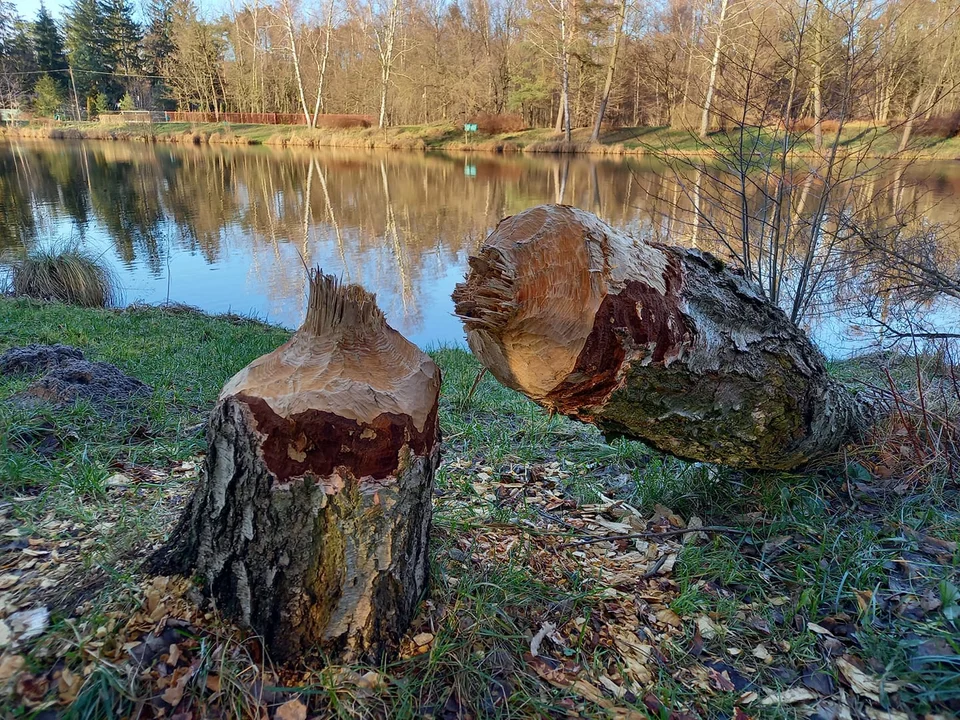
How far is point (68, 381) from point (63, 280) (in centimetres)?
639

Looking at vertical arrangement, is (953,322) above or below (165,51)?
below

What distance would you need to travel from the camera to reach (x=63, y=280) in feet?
27.7

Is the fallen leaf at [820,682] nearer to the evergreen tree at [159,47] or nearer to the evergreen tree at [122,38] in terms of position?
the evergreen tree at [159,47]

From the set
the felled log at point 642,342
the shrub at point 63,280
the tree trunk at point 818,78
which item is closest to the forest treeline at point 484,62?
the tree trunk at point 818,78

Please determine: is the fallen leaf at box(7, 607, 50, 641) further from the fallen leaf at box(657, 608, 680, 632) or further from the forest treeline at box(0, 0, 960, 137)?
the forest treeline at box(0, 0, 960, 137)

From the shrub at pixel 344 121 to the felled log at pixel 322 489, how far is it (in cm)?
3685

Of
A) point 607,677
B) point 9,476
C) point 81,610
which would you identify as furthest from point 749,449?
point 9,476

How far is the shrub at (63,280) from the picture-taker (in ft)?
27.4

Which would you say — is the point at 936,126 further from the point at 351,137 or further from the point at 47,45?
the point at 47,45

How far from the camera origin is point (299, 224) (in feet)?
45.3

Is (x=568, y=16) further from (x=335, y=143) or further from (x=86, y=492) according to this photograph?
(x=86, y=492)

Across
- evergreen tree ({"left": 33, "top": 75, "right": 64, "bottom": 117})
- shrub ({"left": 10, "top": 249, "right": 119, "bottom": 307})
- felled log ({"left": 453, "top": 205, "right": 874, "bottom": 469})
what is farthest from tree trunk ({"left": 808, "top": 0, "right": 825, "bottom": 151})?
evergreen tree ({"left": 33, "top": 75, "right": 64, "bottom": 117})

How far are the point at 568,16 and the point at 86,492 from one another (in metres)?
27.8

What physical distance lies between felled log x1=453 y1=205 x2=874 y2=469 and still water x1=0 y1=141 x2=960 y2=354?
6.78 feet
